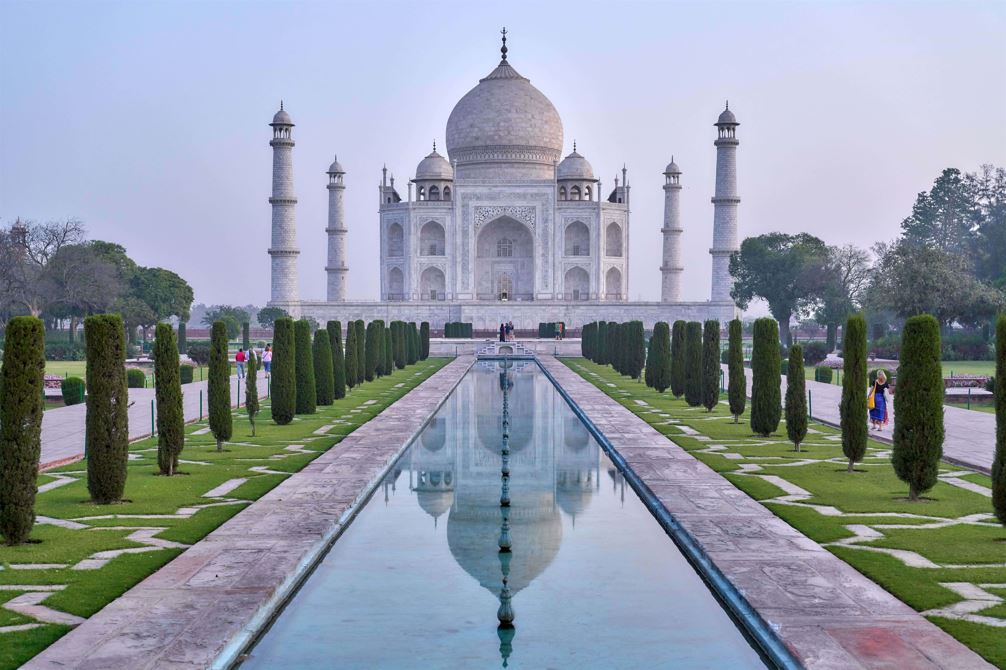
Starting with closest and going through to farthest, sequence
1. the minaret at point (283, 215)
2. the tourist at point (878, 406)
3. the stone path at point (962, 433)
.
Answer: the stone path at point (962, 433) → the tourist at point (878, 406) → the minaret at point (283, 215)

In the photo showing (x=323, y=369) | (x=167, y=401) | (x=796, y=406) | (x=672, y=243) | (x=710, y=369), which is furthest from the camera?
(x=672, y=243)

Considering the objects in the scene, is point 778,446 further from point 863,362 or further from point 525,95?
point 525,95

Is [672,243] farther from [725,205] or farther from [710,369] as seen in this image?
[710,369]

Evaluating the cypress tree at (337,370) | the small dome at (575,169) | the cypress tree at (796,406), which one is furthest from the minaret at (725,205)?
the cypress tree at (796,406)

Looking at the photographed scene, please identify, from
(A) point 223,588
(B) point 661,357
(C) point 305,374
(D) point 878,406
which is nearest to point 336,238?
(B) point 661,357

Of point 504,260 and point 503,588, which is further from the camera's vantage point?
point 504,260

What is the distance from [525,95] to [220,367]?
146 feet

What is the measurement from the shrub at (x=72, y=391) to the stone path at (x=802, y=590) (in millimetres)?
11101

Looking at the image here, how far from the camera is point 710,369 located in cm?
1653

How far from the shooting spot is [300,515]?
8.16 m

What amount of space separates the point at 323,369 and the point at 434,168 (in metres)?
37.4

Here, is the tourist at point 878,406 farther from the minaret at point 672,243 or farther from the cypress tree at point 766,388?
the minaret at point 672,243

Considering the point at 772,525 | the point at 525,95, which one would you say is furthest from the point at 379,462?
the point at 525,95

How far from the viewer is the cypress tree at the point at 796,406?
1184 cm
